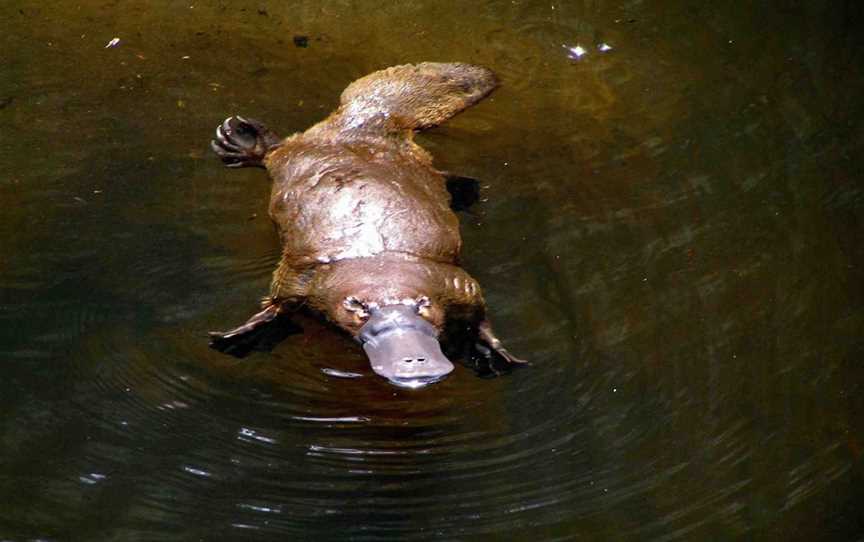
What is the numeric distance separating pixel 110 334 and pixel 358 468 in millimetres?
920

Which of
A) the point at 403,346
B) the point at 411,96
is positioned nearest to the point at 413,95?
the point at 411,96

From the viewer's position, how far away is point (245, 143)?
4.46 m

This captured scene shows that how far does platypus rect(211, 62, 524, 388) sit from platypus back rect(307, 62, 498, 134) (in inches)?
4.6

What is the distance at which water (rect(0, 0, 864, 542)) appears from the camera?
3.41m

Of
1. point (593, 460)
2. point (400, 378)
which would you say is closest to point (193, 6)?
point (400, 378)

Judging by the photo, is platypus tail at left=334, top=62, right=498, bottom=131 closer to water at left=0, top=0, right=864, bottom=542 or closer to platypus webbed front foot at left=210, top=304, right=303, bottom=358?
water at left=0, top=0, right=864, bottom=542

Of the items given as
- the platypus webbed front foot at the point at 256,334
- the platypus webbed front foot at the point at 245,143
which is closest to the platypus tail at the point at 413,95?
the platypus webbed front foot at the point at 245,143

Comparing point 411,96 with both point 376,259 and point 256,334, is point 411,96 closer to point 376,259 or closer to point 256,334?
point 376,259

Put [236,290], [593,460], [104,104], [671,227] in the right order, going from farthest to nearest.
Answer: [104,104] → [671,227] → [236,290] → [593,460]

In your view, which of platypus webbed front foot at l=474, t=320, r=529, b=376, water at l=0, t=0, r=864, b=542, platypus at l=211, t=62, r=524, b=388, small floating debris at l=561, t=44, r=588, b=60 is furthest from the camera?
small floating debris at l=561, t=44, r=588, b=60

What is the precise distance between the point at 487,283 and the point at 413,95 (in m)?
0.86

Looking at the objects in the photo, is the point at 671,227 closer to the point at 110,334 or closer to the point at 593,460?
the point at 593,460

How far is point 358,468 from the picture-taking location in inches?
137

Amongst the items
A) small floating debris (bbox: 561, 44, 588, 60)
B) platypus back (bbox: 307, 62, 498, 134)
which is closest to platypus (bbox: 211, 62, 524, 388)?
platypus back (bbox: 307, 62, 498, 134)
